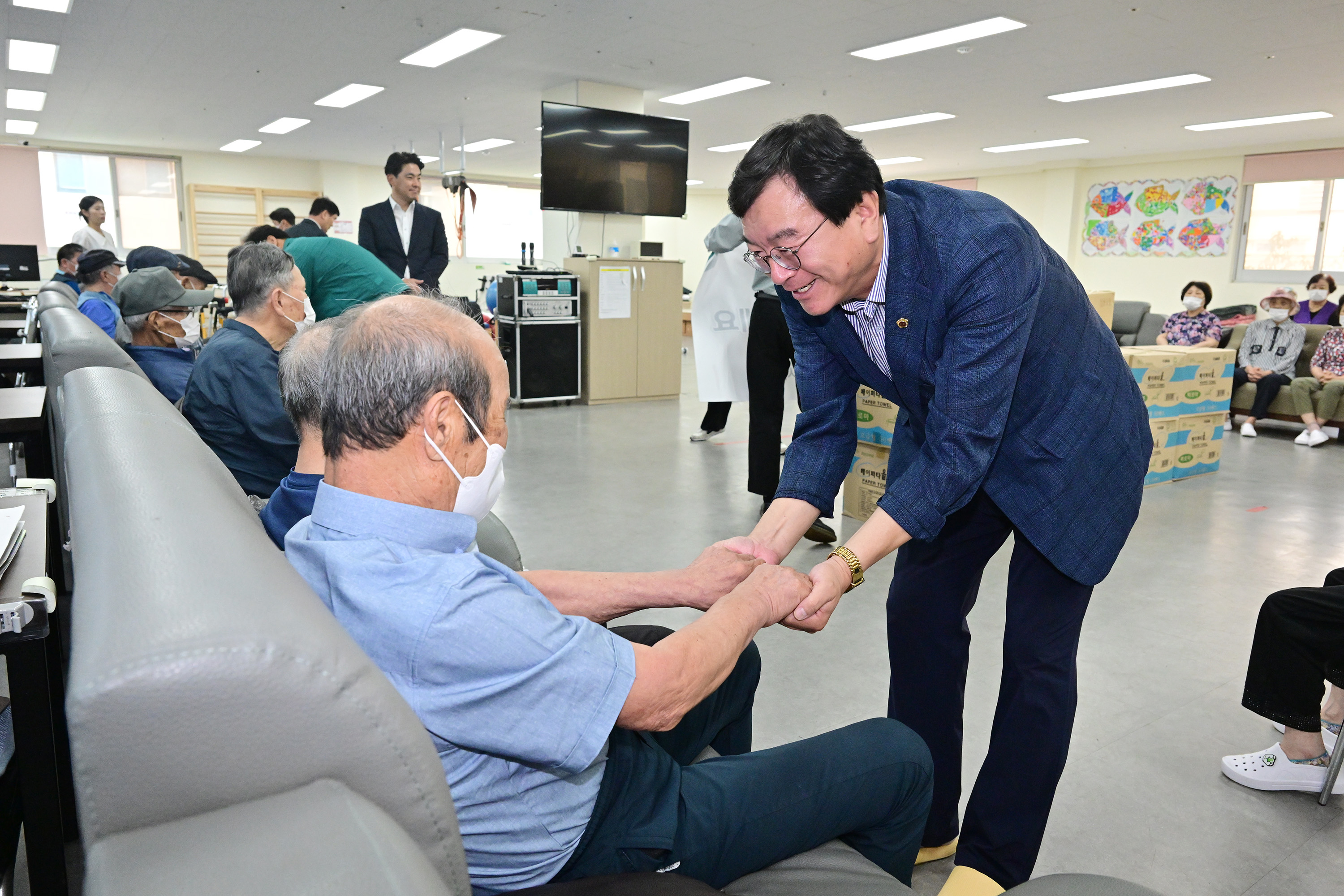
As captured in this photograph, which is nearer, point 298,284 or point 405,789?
point 405,789

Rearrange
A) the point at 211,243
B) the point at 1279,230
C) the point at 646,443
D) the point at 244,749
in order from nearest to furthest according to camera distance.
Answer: the point at 244,749 → the point at 646,443 → the point at 1279,230 → the point at 211,243

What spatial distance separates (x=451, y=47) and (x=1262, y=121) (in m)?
8.50

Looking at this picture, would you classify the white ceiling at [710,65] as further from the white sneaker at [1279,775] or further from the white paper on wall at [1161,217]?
the white sneaker at [1279,775]

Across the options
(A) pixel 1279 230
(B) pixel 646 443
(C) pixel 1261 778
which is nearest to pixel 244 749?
(C) pixel 1261 778

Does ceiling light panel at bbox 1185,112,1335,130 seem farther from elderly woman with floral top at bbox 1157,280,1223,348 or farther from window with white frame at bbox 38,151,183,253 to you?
window with white frame at bbox 38,151,183,253

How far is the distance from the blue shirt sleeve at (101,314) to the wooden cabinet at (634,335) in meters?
3.66

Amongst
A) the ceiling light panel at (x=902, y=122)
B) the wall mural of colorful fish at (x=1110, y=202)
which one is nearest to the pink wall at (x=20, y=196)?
the ceiling light panel at (x=902, y=122)

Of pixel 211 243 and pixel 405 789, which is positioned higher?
pixel 211 243

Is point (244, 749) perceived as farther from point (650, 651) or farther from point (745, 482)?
point (745, 482)

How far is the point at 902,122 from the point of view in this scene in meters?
9.80

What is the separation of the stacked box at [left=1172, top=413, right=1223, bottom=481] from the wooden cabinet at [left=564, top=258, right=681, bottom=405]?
12.8ft

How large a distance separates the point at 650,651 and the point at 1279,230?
13.3 metres

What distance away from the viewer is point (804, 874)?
3.51 feet

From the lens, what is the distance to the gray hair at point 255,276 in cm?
247
